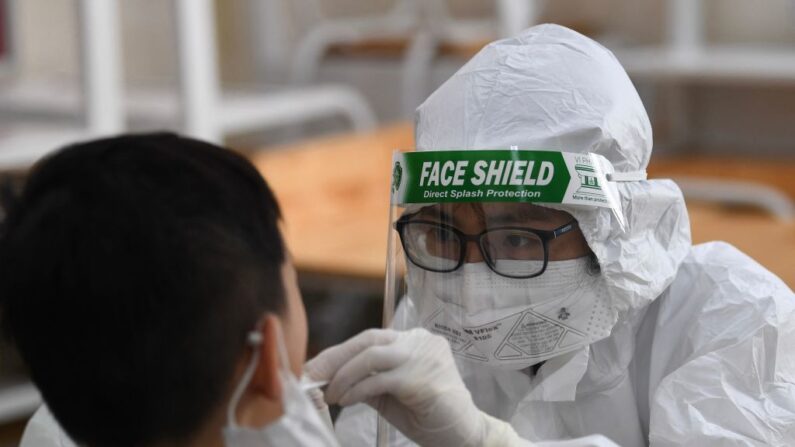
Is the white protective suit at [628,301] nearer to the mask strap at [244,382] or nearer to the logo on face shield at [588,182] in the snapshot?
the logo on face shield at [588,182]

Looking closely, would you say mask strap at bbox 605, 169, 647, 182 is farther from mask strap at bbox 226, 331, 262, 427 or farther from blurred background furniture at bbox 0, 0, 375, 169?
blurred background furniture at bbox 0, 0, 375, 169

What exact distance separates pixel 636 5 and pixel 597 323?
10.9 ft

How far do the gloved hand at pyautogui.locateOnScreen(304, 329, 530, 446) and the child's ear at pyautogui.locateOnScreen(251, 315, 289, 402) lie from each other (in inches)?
4.5

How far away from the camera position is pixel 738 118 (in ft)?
13.9

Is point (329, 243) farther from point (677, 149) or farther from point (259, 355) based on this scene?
point (677, 149)

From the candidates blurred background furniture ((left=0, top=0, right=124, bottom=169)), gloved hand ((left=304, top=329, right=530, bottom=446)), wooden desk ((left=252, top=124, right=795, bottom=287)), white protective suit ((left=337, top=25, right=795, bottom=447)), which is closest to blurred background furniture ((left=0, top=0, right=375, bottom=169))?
blurred background furniture ((left=0, top=0, right=124, bottom=169))

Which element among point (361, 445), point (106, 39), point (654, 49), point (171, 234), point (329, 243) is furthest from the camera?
point (654, 49)

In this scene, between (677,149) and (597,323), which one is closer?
(597,323)

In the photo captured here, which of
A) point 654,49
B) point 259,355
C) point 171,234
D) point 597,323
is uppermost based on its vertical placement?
point 171,234

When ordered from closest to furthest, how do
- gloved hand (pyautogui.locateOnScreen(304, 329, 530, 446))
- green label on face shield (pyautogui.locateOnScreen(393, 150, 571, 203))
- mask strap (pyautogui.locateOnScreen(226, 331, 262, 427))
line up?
mask strap (pyautogui.locateOnScreen(226, 331, 262, 427))
gloved hand (pyautogui.locateOnScreen(304, 329, 530, 446))
green label on face shield (pyautogui.locateOnScreen(393, 150, 571, 203))

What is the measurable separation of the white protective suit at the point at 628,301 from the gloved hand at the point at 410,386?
0.12 metres

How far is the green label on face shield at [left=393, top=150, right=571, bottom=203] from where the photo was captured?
113 cm

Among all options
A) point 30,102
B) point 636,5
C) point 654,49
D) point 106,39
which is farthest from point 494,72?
point 636,5

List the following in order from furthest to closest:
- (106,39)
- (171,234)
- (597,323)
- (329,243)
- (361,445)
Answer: (329,243), (106,39), (361,445), (597,323), (171,234)
